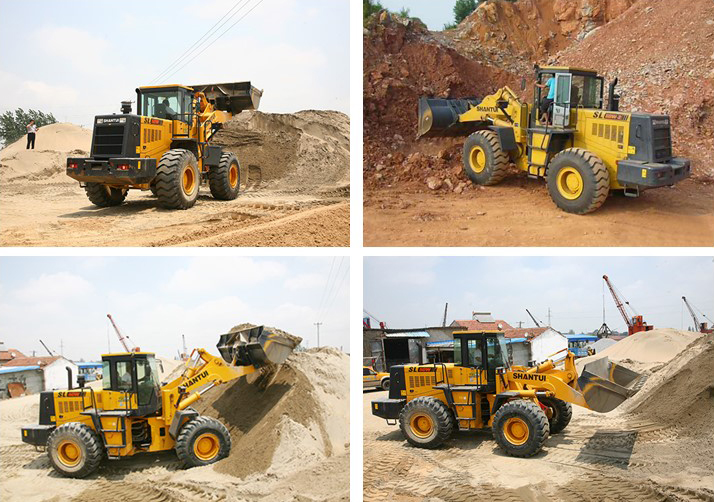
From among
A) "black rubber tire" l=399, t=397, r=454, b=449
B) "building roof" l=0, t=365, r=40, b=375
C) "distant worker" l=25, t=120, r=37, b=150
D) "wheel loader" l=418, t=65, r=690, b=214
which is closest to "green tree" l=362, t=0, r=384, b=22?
"wheel loader" l=418, t=65, r=690, b=214

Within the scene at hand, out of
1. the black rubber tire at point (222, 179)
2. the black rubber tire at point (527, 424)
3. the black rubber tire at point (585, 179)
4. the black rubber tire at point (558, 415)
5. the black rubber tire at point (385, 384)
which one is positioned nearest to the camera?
the black rubber tire at point (527, 424)

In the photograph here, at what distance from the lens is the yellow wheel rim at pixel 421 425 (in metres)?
7.79

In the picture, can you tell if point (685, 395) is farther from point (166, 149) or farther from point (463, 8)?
point (463, 8)

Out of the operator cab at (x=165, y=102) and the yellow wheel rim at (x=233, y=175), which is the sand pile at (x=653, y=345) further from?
the operator cab at (x=165, y=102)

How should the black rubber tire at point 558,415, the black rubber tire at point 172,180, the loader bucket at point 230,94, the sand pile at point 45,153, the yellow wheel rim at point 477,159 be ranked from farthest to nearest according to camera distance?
1. the sand pile at point 45,153
2. the loader bucket at point 230,94
3. the yellow wheel rim at point 477,159
4. the black rubber tire at point 172,180
5. the black rubber tire at point 558,415

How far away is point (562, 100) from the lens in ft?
28.2

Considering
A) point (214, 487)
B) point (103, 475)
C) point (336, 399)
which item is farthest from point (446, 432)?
point (103, 475)

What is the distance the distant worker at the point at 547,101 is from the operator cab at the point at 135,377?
18.4 feet

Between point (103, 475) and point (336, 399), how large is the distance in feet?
8.86

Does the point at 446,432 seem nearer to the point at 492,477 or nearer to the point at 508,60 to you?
the point at 492,477

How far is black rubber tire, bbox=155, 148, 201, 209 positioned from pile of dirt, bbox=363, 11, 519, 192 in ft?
8.09

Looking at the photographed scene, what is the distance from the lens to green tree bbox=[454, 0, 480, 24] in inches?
555

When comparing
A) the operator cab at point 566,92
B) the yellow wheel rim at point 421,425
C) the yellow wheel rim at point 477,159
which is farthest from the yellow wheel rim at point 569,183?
the yellow wheel rim at point 421,425

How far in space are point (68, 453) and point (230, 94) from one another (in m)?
6.24
